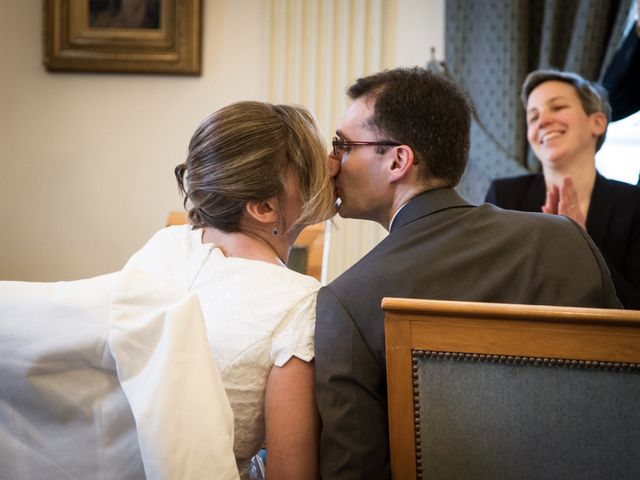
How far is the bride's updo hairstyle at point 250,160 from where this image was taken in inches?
54.8

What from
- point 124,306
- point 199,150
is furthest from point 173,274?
point 124,306

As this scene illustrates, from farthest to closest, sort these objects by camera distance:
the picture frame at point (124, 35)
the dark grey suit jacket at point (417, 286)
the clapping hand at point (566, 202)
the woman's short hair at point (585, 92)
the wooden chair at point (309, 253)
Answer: the picture frame at point (124, 35), the woman's short hair at point (585, 92), the clapping hand at point (566, 202), the wooden chair at point (309, 253), the dark grey suit jacket at point (417, 286)

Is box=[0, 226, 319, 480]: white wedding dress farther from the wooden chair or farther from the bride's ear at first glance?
the wooden chair

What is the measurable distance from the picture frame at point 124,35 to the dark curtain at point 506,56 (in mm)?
1428

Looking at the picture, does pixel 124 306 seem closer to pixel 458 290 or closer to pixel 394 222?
Result: pixel 458 290

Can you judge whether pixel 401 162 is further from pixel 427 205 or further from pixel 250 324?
pixel 250 324

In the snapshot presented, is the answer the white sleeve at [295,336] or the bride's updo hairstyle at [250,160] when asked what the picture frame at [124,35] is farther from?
the white sleeve at [295,336]

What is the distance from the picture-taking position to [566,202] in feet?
8.39

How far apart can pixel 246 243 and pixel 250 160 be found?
0.54 ft

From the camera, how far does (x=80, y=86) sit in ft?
→ 13.6

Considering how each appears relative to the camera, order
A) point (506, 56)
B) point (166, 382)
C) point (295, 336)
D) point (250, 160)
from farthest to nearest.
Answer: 1. point (506, 56)
2. point (250, 160)
3. point (295, 336)
4. point (166, 382)

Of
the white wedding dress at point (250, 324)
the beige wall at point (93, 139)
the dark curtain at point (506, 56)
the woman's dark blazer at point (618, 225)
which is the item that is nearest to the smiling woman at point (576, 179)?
the woman's dark blazer at point (618, 225)

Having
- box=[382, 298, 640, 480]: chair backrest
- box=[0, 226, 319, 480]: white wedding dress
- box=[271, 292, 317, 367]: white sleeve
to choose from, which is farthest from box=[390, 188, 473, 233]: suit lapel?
box=[0, 226, 319, 480]: white wedding dress

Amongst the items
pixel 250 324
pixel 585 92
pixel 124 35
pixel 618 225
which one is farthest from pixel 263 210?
pixel 124 35
